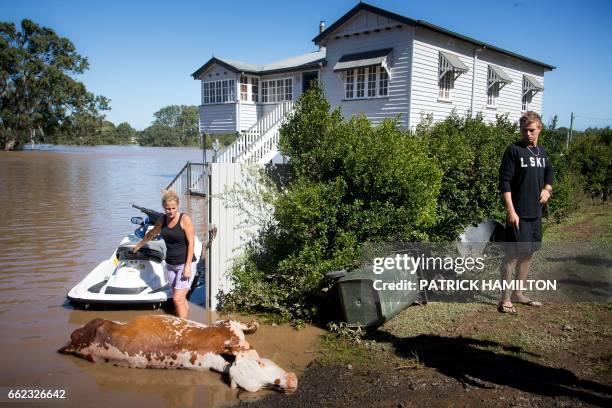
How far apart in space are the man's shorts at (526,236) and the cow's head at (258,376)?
111 inches

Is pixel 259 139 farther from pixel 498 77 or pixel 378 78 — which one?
pixel 498 77

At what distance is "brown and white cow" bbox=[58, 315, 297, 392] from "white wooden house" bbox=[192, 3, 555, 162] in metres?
8.40

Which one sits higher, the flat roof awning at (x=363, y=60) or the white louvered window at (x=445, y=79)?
the flat roof awning at (x=363, y=60)

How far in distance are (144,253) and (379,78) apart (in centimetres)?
1164

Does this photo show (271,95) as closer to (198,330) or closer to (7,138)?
(198,330)

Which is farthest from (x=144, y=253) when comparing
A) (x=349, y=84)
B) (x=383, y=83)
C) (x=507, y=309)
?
(x=349, y=84)

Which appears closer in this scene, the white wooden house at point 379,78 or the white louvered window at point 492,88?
the white wooden house at point 379,78

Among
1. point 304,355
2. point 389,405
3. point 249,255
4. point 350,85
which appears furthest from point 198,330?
point 350,85

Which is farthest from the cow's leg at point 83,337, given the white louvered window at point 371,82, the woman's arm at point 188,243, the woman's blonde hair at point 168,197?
the white louvered window at point 371,82

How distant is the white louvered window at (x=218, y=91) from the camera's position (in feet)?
66.5

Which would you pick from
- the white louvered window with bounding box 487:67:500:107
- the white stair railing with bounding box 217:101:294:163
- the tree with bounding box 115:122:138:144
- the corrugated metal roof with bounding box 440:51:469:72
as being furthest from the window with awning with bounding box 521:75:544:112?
the tree with bounding box 115:122:138:144

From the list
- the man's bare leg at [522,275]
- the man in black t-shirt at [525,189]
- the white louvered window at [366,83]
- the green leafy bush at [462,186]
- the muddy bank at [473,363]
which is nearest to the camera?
the muddy bank at [473,363]

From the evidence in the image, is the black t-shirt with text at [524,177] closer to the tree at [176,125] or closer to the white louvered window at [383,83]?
the white louvered window at [383,83]

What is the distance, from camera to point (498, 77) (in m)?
17.9
